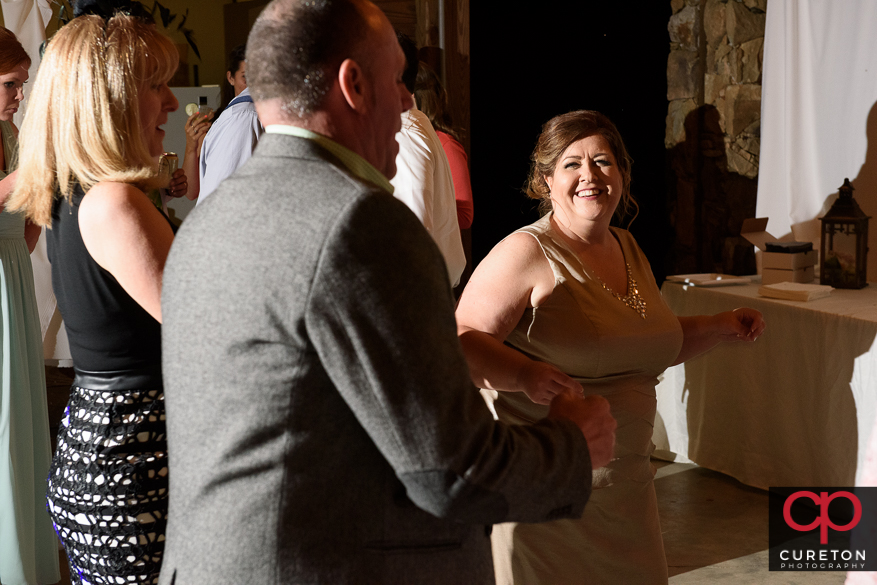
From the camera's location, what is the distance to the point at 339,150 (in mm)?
891

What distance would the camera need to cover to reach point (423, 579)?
35.6 inches

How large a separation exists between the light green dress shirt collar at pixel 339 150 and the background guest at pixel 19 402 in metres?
1.99

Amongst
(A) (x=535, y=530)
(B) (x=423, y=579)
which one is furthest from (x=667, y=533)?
(B) (x=423, y=579)

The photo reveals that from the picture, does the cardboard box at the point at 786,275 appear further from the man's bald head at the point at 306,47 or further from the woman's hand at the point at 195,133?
the man's bald head at the point at 306,47

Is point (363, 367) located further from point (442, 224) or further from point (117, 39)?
point (442, 224)

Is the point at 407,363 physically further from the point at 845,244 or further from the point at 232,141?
the point at 845,244

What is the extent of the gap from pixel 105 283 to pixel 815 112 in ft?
12.6

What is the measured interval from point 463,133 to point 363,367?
3839 millimetres

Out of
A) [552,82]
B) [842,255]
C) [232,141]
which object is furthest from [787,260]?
[232,141]

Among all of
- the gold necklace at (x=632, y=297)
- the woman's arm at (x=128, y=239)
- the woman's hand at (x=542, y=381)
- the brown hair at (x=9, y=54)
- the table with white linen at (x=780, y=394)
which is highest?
the brown hair at (x=9, y=54)

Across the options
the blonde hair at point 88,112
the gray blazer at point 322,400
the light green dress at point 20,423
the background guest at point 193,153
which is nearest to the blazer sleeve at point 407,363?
the gray blazer at point 322,400

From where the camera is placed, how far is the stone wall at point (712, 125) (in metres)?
4.62

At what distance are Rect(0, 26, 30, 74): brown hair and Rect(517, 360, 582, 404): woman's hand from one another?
Result: 1922 mm

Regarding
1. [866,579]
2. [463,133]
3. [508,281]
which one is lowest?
[866,579]
